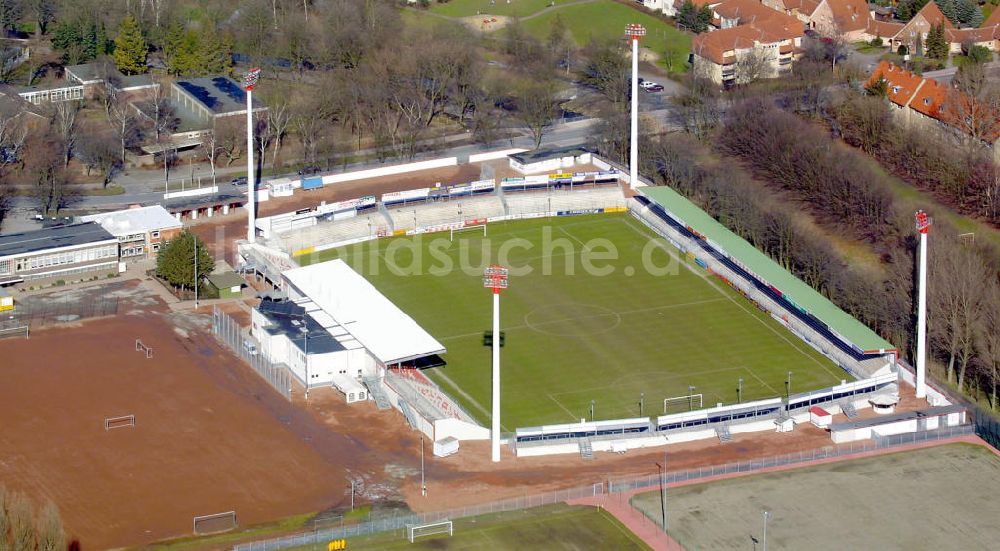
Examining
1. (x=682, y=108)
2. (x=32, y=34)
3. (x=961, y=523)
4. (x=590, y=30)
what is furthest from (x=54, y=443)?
(x=590, y=30)

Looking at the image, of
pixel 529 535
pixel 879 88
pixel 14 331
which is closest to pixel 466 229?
pixel 14 331

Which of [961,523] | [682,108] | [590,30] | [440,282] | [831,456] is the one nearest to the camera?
[961,523]

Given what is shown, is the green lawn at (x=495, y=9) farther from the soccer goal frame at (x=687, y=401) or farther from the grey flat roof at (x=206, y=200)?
the soccer goal frame at (x=687, y=401)

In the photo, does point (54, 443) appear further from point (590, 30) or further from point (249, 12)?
point (590, 30)

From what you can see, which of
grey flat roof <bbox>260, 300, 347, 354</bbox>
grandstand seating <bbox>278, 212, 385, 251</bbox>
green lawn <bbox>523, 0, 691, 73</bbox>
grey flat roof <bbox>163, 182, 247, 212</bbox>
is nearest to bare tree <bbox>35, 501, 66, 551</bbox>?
grey flat roof <bbox>260, 300, 347, 354</bbox>

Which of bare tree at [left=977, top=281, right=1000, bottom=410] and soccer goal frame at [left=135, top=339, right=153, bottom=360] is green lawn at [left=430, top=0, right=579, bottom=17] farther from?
bare tree at [left=977, top=281, right=1000, bottom=410]

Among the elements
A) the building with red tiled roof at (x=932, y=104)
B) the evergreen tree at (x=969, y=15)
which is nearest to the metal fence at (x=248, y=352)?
the building with red tiled roof at (x=932, y=104)
